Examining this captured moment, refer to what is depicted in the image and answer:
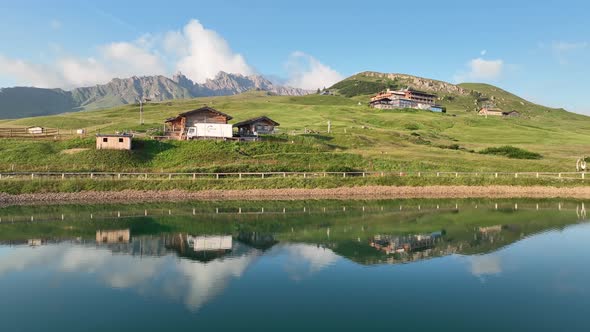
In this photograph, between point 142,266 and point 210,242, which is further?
point 210,242

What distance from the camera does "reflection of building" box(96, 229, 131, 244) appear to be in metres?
40.4

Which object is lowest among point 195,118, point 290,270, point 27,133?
point 290,270

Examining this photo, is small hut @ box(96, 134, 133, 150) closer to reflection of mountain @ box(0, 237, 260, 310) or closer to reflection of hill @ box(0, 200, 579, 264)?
reflection of hill @ box(0, 200, 579, 264)

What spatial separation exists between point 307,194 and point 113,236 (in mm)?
32015

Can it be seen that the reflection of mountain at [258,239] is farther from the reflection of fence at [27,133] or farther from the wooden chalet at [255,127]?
the reflection of fence at [27,133]

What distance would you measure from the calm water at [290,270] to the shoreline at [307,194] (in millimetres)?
4761

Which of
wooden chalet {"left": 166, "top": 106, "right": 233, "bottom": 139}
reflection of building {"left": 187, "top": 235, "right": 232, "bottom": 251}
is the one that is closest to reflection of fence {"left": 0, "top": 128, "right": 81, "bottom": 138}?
wooden chalet {"left": 166, "top": 106, "right": 233, "bottom": 139}

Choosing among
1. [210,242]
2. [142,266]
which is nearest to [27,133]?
[210,242]

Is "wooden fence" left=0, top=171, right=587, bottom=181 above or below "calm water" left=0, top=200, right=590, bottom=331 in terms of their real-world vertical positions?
above

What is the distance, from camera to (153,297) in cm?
2566

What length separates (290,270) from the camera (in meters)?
31.9

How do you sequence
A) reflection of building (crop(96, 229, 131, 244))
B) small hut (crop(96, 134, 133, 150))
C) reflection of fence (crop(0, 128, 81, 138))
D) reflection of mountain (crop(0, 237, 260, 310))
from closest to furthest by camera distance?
reflection of mountain (crop(0, 237, 260, 310)) < reflection of building (crop(96, 229, 131, 244)) < small hut (crop(96, 134, 133, 150)) < reflection of fence (crop(0, 128, 81, 138))

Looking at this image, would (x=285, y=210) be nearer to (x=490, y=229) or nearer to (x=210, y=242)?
(x=210, y=242)

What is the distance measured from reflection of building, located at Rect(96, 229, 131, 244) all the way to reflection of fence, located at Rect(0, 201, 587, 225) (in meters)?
6.82
